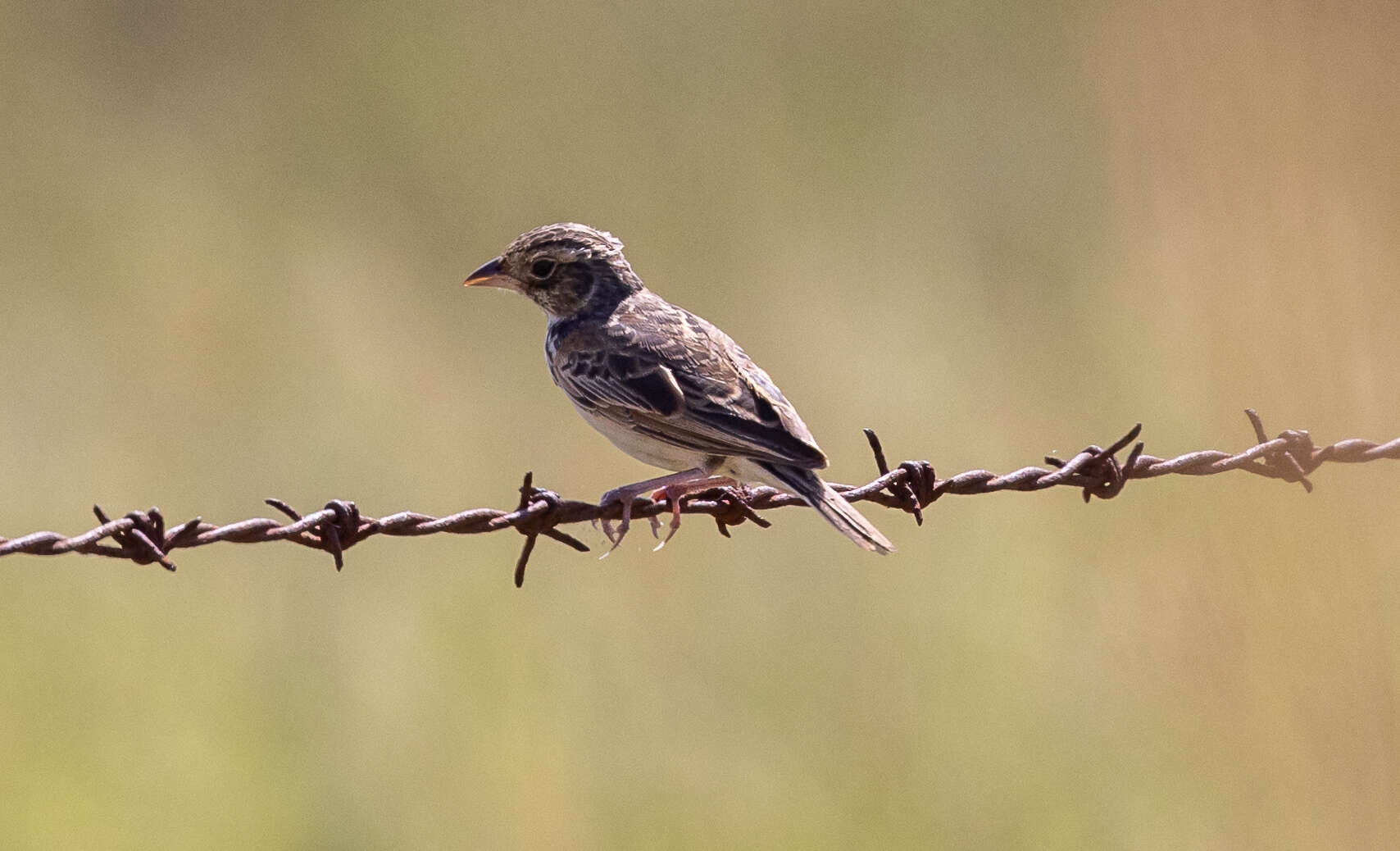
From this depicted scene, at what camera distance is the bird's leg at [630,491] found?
554 cm

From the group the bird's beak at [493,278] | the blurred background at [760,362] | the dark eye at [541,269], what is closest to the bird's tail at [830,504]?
the blurred background at [760,362]

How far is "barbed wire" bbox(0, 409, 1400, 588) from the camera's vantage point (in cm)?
471

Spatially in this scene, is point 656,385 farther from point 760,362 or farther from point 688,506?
point 760,362

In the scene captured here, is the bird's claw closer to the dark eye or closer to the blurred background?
the blurred background

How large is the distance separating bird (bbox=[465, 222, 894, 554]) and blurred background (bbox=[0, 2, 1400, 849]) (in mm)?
1377

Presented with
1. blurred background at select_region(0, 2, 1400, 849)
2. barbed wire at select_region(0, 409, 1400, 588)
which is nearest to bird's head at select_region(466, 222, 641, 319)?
blurred background at select_region(0, 2, 1400, 849)

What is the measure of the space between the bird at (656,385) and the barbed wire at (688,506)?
131mm

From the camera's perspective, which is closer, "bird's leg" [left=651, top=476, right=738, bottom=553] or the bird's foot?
the bird's foot

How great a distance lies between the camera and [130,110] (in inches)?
503

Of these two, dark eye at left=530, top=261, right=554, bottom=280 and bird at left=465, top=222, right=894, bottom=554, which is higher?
dark eye at left=530, top=261, right=554, bottom=280

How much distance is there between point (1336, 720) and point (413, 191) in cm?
875

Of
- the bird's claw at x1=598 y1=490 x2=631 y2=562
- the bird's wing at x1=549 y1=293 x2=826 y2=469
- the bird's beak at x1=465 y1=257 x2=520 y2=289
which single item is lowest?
the bird's claw at x1=598 y1=490 x2=631 y2=562

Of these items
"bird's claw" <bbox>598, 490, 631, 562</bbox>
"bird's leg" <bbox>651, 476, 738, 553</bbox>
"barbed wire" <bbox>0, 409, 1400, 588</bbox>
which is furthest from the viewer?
"bird's leg" <bbox>651, 476, 738, 553</bbox>

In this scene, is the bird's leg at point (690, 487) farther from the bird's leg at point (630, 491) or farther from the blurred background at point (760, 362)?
the blurred background at point (760, 362)
